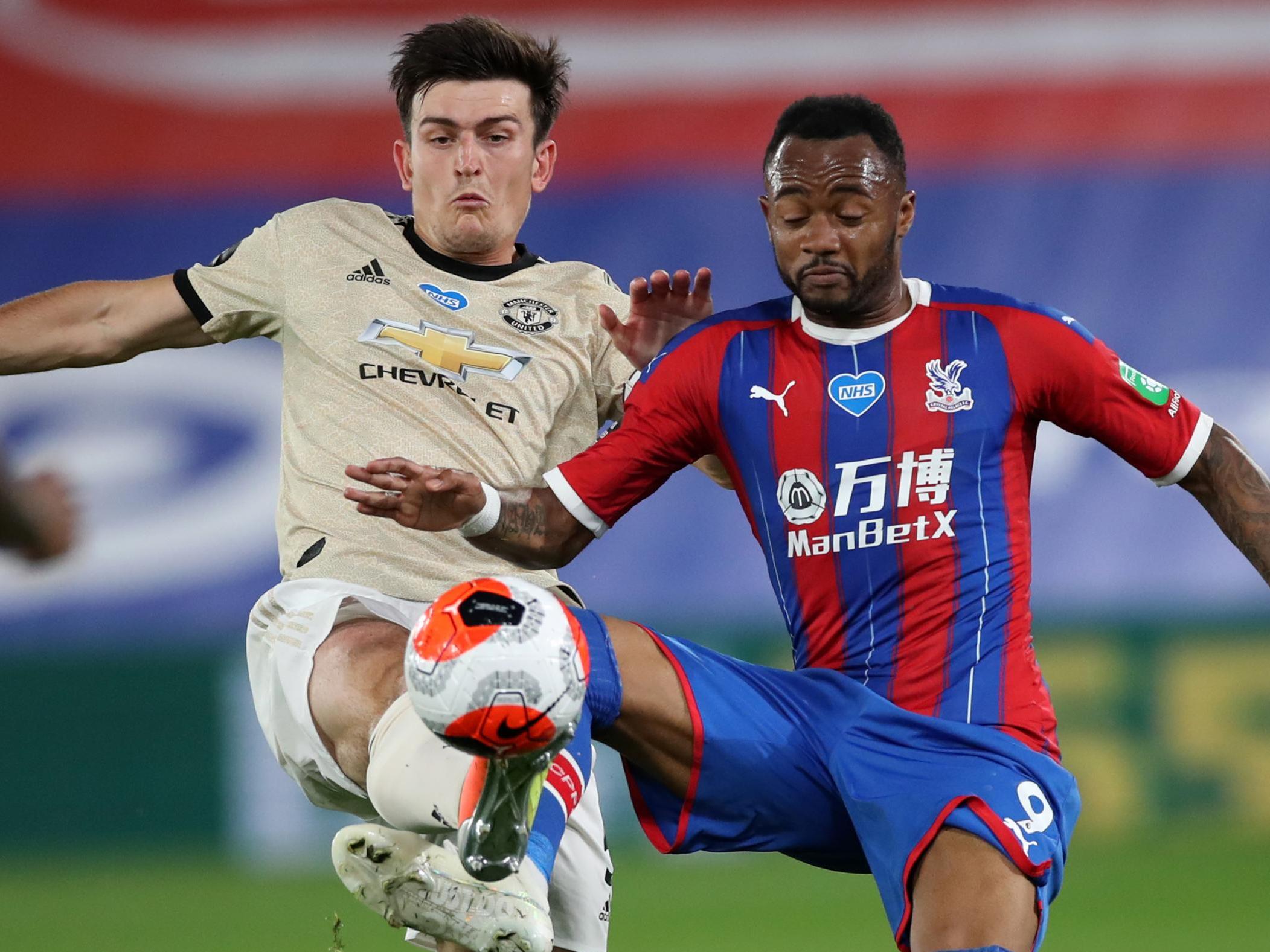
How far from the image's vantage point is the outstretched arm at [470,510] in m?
3.26

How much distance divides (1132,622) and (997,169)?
2.20 metres

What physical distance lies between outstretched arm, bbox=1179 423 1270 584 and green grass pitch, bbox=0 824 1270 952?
8.70 feet

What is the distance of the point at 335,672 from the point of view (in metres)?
3.53

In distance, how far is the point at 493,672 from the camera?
279cm

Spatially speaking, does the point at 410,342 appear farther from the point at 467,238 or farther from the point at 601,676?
the point at 601,676

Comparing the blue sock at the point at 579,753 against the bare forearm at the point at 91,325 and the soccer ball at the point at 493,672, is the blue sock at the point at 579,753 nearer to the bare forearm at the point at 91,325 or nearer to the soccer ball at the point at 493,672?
the soccer ball at the point at 493,672

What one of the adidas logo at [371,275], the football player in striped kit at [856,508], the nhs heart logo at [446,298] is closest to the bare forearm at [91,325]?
the adidas logo at [371,275]

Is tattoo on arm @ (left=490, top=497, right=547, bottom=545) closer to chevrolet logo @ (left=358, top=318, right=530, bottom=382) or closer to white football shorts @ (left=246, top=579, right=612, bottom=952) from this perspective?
white football shorts @ (left=246, top=579, right=612, bottom=952)

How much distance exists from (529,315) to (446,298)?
0.21m

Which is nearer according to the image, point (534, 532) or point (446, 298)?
point (534, 532)

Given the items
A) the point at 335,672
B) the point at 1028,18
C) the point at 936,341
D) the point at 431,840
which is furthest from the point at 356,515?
the point at 1028,18

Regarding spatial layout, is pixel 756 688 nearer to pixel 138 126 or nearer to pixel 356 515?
pixel 356 515

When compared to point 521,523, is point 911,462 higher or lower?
higher

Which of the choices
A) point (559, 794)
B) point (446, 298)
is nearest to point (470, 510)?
point (559, 794)
